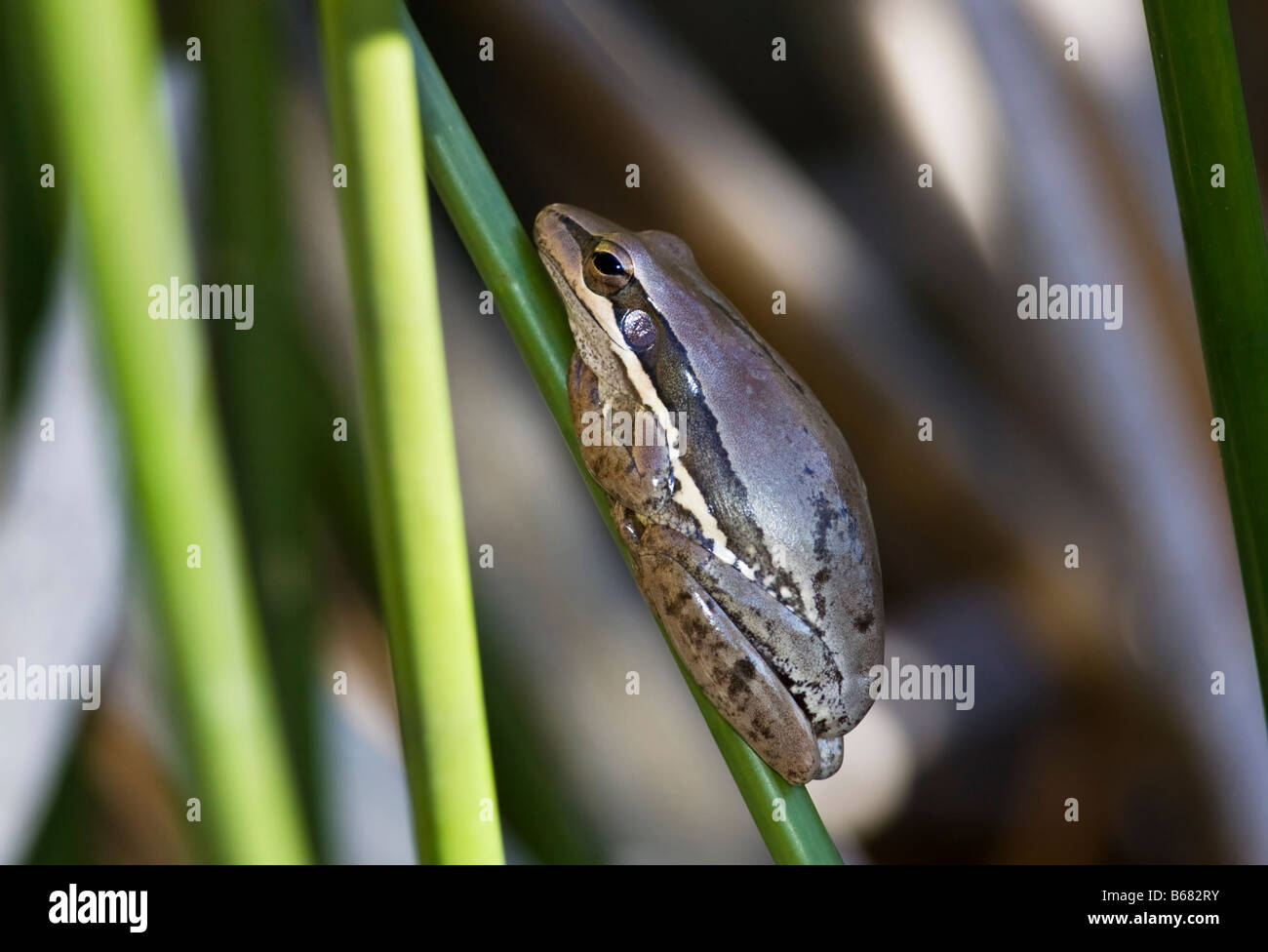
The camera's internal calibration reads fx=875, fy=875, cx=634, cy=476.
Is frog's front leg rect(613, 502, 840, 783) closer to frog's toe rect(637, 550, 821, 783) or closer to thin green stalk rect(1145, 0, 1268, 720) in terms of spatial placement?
frog's toe rect(637, 550, 821, 783)

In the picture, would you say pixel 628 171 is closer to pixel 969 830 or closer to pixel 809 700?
pixel 809 700

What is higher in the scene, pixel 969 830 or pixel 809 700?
pixel 809 700

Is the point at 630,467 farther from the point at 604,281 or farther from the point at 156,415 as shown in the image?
the point at 156,415

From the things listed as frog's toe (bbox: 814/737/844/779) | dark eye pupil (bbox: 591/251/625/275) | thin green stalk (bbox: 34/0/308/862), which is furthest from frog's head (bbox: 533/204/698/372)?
frog's toe (bbox: 814/737/844/779)

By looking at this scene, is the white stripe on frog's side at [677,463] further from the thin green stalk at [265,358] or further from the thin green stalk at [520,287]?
the thin green stalk at [265,358]

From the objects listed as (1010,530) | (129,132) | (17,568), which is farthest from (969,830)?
(17,568)
